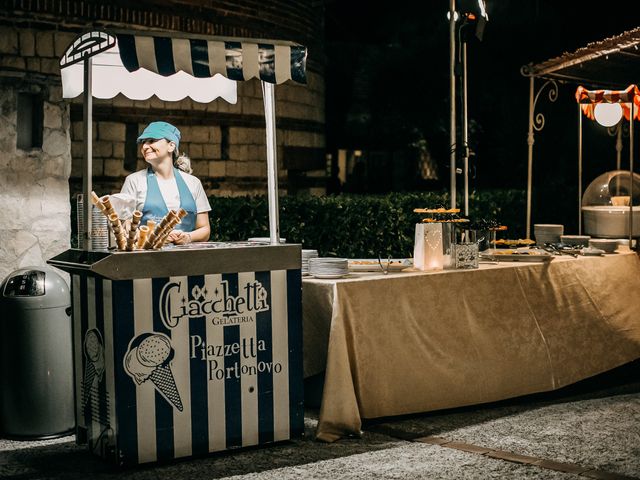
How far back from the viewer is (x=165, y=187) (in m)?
5.94

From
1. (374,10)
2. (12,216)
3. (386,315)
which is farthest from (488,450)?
(374,10)

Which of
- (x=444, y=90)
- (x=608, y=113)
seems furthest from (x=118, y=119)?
(x=444, y=90)

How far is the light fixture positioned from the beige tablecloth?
1.71 metres

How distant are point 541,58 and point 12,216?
1325 centimetres

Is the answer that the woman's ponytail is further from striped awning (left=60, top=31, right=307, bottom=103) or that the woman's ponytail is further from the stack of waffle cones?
the stack of waffle cones

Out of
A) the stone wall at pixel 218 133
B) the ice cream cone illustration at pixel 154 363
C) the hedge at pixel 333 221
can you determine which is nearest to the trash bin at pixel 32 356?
the ice cream cone illustration at pixel 154 363

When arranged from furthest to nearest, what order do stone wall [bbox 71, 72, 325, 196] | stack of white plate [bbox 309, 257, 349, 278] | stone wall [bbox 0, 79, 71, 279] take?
stone wall [bbox 71, 72, 325, 196] < stone wall [bbox 0, 79, 71, 279] < stack of white plate [bbox 309, 257, 349, 278]

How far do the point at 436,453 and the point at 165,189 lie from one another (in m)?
2.38

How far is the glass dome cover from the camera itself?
25.7ft

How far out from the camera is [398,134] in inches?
881

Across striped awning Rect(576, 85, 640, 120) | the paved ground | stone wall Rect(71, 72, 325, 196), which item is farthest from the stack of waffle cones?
stone wall Rect(71, 72, 325, 196)

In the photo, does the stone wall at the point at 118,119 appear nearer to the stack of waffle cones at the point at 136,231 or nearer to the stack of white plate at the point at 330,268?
the stack of waffle cones at the point at 136,231

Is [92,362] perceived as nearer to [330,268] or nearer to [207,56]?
[330,268]

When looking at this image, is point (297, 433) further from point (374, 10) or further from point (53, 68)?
point (374, 10)
